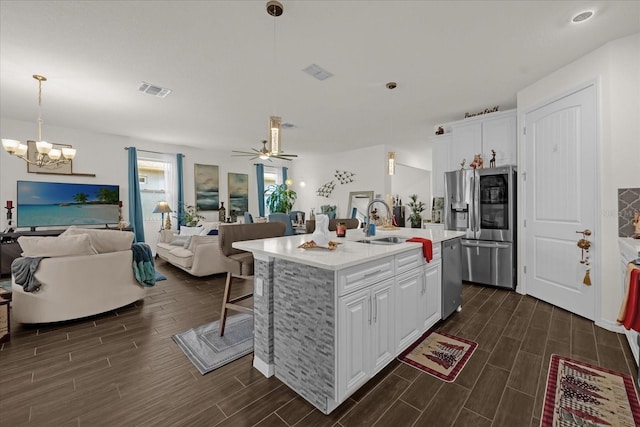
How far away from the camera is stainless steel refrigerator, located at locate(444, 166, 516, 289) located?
3.78 m

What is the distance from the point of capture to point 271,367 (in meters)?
1.97

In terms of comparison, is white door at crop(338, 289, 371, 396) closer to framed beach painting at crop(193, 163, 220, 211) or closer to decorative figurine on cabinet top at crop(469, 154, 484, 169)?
decorative figurine on cabinet top at crop(469, 154, 484, 169)

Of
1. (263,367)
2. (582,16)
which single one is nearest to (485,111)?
(582,16)

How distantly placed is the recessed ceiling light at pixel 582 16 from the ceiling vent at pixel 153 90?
4433 millimetres

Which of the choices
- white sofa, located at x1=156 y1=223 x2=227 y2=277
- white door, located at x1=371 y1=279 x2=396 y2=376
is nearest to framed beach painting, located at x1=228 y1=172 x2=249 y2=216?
white sofa, located at x1=156 y1=223 x2=227 y2=277

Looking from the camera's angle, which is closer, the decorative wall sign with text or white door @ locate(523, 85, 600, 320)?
white door @ locate(523, 85, 600, 320)

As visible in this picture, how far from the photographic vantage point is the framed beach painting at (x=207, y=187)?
726cm

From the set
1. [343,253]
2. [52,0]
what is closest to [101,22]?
[52,0]

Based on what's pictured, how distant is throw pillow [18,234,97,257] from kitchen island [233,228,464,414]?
6.65ft

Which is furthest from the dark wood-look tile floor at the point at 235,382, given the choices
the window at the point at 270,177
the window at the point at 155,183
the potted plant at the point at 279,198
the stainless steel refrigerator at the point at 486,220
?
Answer: the window at the point at 270,177

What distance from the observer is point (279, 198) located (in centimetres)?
888

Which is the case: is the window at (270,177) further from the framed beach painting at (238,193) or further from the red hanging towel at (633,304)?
the red hanging towel at (633,304)

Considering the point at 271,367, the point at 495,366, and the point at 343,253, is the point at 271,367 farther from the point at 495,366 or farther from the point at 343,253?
the point at 495,366

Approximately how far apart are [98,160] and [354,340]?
680 cm
